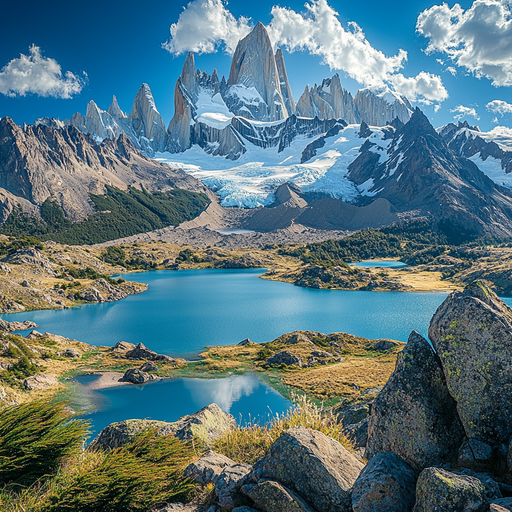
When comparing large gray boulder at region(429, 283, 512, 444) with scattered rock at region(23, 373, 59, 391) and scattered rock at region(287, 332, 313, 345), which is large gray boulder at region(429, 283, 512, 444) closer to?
scattered rock at region(23, 373, 59, 391)

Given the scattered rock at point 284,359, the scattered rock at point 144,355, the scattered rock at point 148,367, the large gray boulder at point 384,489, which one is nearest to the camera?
the large gray boulder at point 384,489

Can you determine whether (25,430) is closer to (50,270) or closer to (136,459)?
(136,459)

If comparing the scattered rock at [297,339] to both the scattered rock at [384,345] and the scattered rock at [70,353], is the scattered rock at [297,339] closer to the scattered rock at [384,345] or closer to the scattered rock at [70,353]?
the scattered rock at [384,345]

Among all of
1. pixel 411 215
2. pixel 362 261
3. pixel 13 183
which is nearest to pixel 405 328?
pixel 362 261

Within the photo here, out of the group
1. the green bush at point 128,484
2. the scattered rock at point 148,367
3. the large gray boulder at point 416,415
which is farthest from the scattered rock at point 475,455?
the scattered rock at point 148,367

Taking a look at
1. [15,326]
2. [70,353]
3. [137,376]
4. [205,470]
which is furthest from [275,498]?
[15,326]
